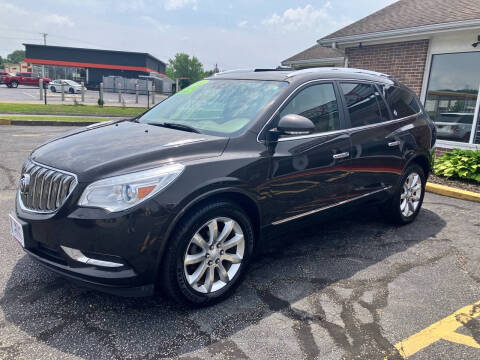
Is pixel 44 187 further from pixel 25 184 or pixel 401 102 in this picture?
pixel 401 102

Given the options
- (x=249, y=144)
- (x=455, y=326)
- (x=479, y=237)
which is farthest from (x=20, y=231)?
(x=479, y=237)

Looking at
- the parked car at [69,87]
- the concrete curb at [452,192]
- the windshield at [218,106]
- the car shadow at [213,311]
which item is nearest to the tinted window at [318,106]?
the windshield at [218,106]

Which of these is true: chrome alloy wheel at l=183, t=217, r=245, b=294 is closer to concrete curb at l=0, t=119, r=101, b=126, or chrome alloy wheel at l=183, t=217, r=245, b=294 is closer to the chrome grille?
the chrome grille

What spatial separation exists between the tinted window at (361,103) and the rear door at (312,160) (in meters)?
0.19

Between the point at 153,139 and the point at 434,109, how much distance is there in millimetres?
8448

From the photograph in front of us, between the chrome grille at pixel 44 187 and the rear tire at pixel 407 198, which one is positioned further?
the rear tire at pixel 407 198

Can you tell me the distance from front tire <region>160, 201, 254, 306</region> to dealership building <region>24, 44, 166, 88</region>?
169 feet

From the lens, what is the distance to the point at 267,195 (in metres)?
3.18

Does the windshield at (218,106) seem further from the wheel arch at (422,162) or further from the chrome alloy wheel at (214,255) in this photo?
the wheel arch at (422,162)

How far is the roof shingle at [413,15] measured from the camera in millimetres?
8742

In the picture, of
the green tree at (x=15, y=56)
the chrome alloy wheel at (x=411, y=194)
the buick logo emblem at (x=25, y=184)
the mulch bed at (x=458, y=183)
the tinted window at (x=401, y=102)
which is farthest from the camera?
the green tree at (x=15, y=56)

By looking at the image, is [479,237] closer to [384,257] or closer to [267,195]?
[384,257]

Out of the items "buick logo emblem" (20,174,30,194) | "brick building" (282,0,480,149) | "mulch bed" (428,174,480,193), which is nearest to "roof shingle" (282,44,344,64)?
"brick building" (282,0,480,149)

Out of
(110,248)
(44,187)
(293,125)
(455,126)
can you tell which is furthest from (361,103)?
(455,126)
